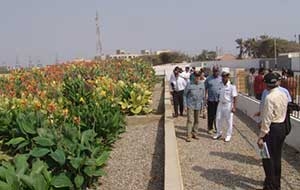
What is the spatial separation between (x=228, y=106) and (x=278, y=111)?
159 inches

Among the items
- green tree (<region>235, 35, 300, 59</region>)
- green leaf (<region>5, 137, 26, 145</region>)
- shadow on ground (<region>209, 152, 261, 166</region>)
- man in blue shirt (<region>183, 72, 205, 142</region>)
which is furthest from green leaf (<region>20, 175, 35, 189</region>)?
green tree (<region>235, 35, 300, 59</region>)

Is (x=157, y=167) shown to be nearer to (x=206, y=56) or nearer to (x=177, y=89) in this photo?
(x=177, y=89)

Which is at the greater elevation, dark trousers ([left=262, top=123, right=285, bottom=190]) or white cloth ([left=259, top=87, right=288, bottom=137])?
white cloth ([left=259, top=87, right=288, bottom=137])

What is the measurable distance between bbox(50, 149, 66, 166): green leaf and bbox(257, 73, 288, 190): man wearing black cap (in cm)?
287

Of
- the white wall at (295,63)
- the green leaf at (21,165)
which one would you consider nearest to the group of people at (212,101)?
the green leaf at (21,165)

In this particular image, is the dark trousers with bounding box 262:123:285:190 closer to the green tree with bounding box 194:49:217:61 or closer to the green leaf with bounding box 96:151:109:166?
the green leaf with bounding box 96:151:109:166

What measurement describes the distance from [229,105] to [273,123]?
13.1ft

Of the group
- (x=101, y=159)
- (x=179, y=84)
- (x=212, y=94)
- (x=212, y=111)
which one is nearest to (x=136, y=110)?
(x=179, y=84)

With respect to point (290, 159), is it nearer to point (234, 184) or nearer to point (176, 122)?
point (234, 184)

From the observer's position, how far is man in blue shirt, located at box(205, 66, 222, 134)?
10.9m

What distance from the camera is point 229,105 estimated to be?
10.1 meters

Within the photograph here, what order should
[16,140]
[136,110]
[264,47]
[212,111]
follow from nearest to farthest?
[16,140] < [212,111] < [136,110] < [264,47]

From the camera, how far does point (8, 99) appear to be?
11461 mm

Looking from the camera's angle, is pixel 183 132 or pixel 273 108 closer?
pixel 273 108
